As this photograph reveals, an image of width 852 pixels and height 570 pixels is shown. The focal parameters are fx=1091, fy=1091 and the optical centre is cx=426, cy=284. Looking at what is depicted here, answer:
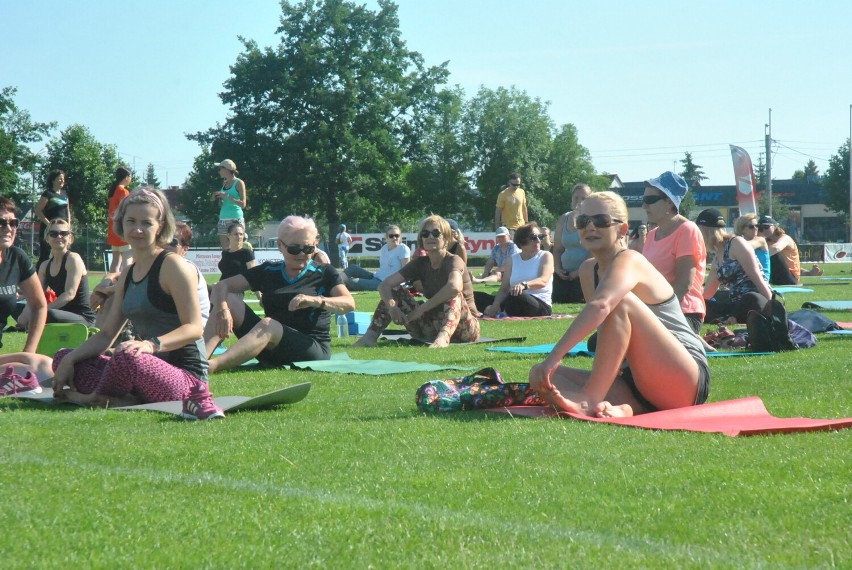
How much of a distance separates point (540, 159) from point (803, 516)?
8148cm

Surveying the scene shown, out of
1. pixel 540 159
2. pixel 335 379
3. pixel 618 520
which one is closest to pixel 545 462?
pixel 618 520

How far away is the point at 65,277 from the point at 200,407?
6.73 m

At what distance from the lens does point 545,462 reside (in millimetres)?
4465

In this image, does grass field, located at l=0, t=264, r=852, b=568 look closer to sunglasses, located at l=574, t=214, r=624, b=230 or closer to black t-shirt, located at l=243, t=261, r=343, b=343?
sunglasses, located at l=574, t=214, r=624, b=230

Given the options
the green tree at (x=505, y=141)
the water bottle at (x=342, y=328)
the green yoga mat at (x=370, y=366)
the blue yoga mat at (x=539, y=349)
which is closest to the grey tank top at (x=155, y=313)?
the green yoga mat at (x=370, y=366)

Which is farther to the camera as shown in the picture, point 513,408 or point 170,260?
point 170,260

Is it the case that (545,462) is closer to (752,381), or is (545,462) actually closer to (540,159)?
(752,381)

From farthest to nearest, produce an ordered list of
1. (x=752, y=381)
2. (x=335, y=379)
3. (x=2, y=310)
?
(x=2, y=310) < (x=335, y=379) < (x=752, y=381)

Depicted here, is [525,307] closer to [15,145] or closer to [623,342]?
[623,342]

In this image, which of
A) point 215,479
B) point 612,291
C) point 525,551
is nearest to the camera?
point 525,551

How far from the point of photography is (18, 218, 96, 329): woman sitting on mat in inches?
464

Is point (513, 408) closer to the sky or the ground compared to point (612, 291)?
closer to the ground

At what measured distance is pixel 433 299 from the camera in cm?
1108

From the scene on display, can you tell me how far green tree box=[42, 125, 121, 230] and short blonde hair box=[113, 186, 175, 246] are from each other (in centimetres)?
6342
